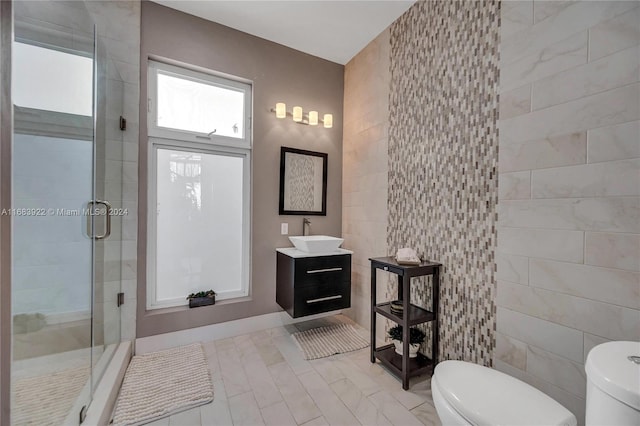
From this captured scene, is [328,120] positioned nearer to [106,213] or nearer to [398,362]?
[106,213]

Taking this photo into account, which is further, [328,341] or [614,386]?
[328,341]

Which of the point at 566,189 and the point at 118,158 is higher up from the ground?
the point at 118,158

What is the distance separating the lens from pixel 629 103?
42.8 inches

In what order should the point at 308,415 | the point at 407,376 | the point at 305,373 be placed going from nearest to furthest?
1. the point at 308,415
2. the point at 407,376
3. the point at 305,373

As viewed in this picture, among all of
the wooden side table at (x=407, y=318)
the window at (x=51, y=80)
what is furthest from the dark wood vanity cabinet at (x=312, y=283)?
the window at (x=51, y=80)

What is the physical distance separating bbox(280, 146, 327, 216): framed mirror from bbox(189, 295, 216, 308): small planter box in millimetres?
1034

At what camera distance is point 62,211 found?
4.82 ft

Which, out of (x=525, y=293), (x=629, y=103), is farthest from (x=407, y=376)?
(x=629, y=103)

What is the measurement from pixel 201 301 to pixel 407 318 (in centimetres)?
176

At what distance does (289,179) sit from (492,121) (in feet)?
5.92

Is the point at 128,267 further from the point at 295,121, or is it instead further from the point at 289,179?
the point at 295,121

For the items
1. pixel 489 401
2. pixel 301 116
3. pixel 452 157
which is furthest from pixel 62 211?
pixel 452 157

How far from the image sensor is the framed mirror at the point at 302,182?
8.88 ft

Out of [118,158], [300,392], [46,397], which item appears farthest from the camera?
[118,158]
